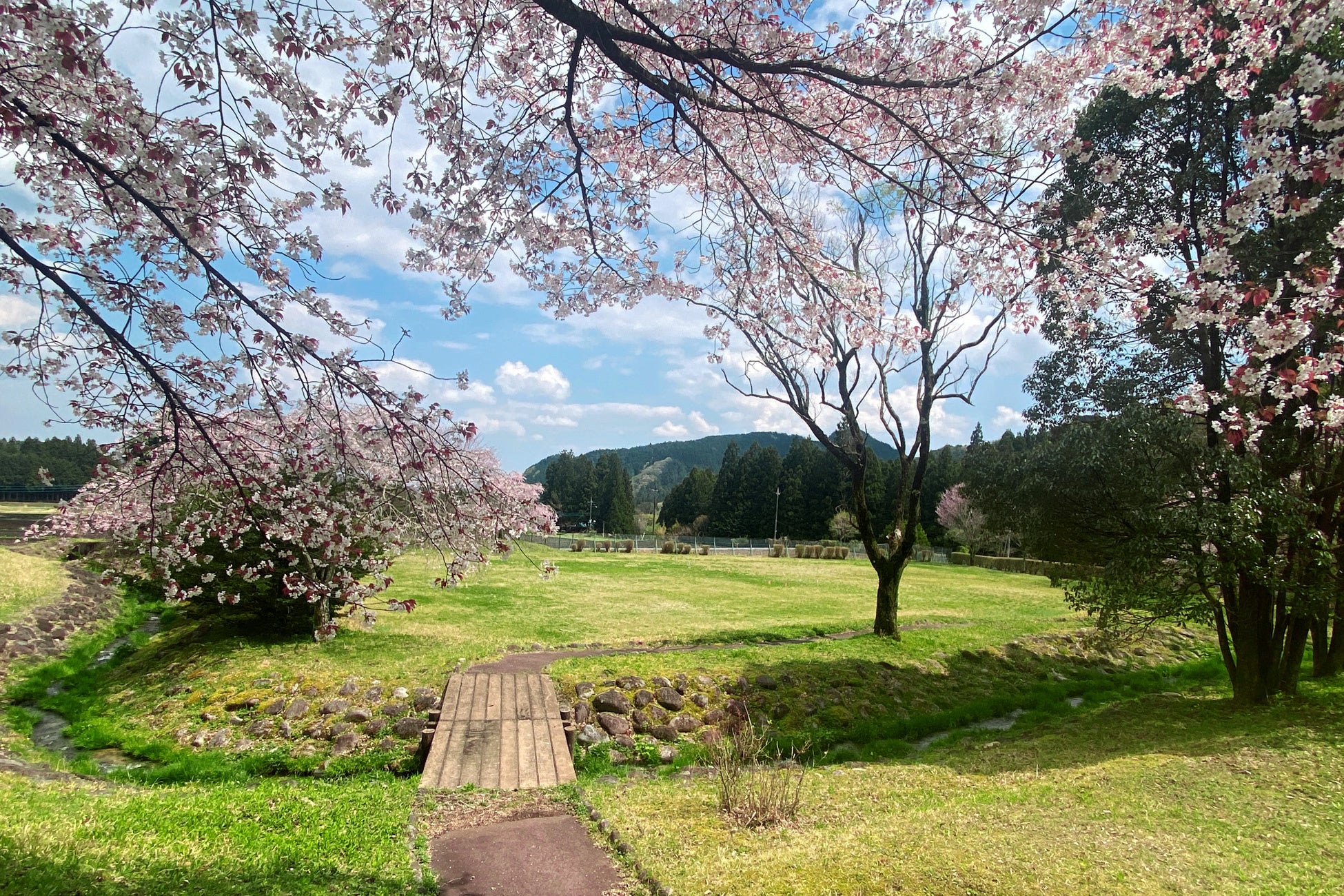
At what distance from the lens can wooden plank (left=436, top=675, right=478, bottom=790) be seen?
6.08 metres

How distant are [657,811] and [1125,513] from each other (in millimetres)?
7951

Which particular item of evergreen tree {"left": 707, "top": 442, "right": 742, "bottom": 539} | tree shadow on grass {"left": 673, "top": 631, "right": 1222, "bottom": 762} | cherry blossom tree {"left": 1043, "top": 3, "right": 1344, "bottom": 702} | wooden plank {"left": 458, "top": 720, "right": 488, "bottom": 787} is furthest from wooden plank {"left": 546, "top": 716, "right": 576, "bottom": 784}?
evergreen tree {"left": 707, "top": 442, "right": 742, "bottom": 539}

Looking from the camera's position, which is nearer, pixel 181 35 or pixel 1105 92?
pixel 181 35

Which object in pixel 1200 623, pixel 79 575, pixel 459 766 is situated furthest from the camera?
pixel 79 575

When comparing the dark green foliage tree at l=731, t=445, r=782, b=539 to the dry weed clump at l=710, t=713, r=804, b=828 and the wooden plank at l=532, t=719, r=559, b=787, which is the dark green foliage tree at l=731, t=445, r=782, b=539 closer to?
the wooden plank at l=532, t=719, r=559, b=787

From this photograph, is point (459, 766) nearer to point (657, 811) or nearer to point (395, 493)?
point (657, 811)

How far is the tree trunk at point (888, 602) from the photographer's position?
1397cm

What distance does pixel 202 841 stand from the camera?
14.7 feet

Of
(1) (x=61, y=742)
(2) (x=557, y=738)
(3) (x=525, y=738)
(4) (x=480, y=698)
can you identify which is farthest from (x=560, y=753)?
(1) (x=61, y=742)

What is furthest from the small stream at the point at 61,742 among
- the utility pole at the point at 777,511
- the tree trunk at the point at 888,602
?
the utility pole at the point at 777,511

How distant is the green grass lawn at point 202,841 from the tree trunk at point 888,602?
1023 centimetres

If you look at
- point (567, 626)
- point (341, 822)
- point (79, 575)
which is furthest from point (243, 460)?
point (79, 575)

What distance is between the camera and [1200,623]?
31.9ft

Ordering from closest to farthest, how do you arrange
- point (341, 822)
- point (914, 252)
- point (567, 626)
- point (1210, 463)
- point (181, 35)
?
point (181, 35) → point (341, 822) → point (1210, 463) → point (914, 252) → point (567, 626)
